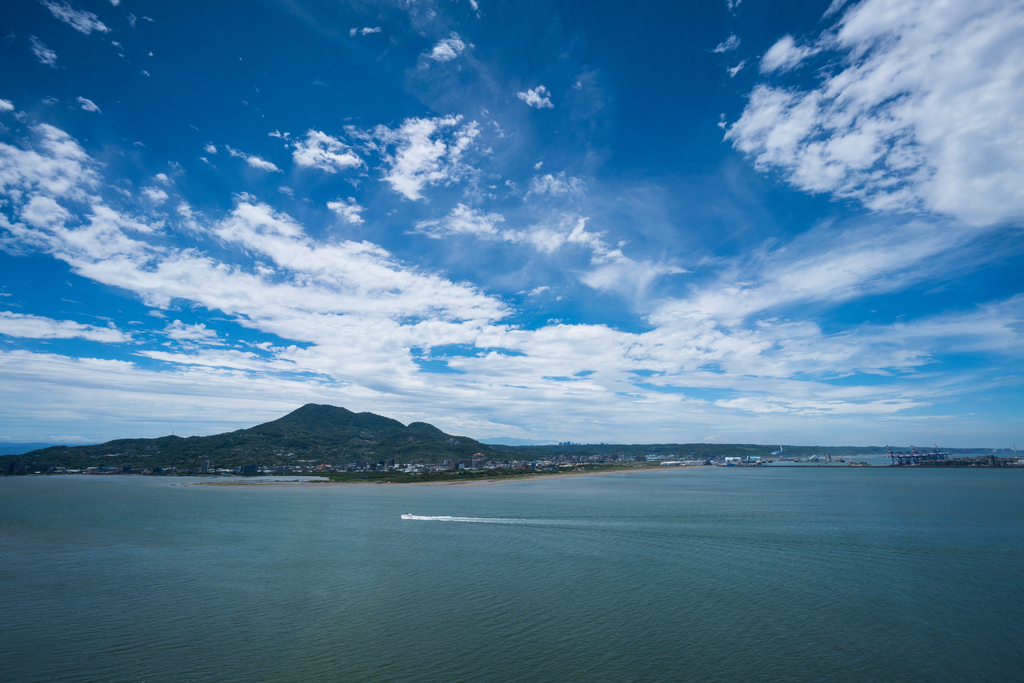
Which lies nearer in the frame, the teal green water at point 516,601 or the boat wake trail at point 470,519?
the teal green water at point 516,601

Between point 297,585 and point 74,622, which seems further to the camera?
point 297,585

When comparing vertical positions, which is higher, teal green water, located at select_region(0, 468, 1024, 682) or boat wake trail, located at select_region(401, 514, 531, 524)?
boat wake trail, located at select_region(401, 514, 531, 524)

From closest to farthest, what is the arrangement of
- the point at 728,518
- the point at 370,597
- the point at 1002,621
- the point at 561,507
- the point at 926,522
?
the point at 1002,621 < the point at 370,597 < the point at 926,522 < the point at 728,518 < the point at 561,507

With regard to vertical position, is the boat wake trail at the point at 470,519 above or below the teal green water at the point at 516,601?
above

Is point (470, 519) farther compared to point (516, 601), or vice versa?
point (470, 519)

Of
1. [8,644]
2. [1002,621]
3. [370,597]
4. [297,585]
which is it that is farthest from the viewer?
[297,585]

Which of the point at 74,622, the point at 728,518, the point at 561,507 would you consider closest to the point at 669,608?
the point at 74,622

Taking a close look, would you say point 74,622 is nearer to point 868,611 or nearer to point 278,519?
point 278,519

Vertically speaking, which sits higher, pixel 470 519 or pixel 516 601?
pixel 470 519
